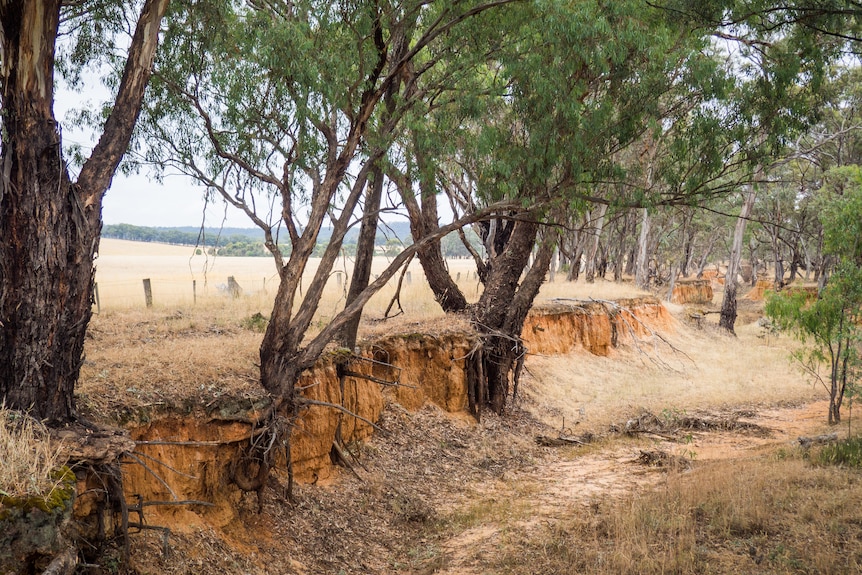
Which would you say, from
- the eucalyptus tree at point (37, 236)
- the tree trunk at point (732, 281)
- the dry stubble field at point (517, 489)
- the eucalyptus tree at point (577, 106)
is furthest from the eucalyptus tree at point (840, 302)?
the tree trunk at point (732, 281)

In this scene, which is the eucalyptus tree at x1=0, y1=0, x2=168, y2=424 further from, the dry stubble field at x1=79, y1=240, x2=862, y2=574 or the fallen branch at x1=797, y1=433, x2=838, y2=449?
the fallen branch at x1=797, y1=433, x2=838, y2=449

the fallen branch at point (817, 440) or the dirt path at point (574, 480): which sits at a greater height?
the fallen branch at point (817, 440)

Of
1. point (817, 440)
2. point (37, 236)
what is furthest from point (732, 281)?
point (37, 236)

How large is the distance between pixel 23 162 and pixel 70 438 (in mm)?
2673

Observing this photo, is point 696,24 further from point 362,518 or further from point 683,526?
point 362,518

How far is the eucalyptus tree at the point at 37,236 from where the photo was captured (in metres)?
6.44

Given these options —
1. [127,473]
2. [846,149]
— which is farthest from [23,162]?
[846,149]

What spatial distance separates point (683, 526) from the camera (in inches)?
311

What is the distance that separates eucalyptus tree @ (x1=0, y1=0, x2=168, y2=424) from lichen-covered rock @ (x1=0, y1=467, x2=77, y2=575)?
57.1 inches

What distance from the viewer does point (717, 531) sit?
25.7ft

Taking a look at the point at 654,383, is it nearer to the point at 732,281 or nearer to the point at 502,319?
the point at 502,319

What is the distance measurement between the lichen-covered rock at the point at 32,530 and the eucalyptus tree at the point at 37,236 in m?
1.45

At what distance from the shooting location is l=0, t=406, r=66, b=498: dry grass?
510 cm

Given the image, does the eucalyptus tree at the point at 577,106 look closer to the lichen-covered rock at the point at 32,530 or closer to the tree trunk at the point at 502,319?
the tree trunk at the point at 502,319
